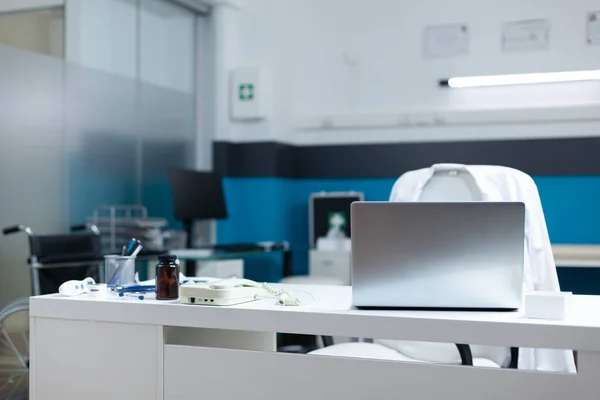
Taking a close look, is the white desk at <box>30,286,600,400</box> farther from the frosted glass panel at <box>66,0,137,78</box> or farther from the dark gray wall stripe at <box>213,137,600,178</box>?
the dark gray wall stripe at <box>213,137,600,178</box>

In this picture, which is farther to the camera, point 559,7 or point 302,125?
point 302,125

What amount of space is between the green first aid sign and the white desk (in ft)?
13.4

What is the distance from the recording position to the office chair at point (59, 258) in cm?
388

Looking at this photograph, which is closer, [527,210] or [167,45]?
[527,210]

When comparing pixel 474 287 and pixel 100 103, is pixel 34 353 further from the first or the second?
pixel 100 103

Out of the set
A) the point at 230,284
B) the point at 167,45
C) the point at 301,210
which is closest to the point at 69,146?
the point at 167,45

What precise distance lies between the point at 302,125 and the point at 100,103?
1892 millimetres

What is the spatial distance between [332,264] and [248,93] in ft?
5.34

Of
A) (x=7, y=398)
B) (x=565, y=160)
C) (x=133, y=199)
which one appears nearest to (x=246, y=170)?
(x=133, y=199)

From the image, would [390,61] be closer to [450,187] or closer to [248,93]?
[248,93]

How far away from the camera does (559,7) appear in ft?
18.5

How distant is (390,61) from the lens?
6.12 metres

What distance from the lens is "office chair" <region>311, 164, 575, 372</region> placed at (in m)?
2.37

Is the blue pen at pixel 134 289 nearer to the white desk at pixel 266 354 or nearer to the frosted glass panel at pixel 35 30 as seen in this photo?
the white desk at pixel 266 354
